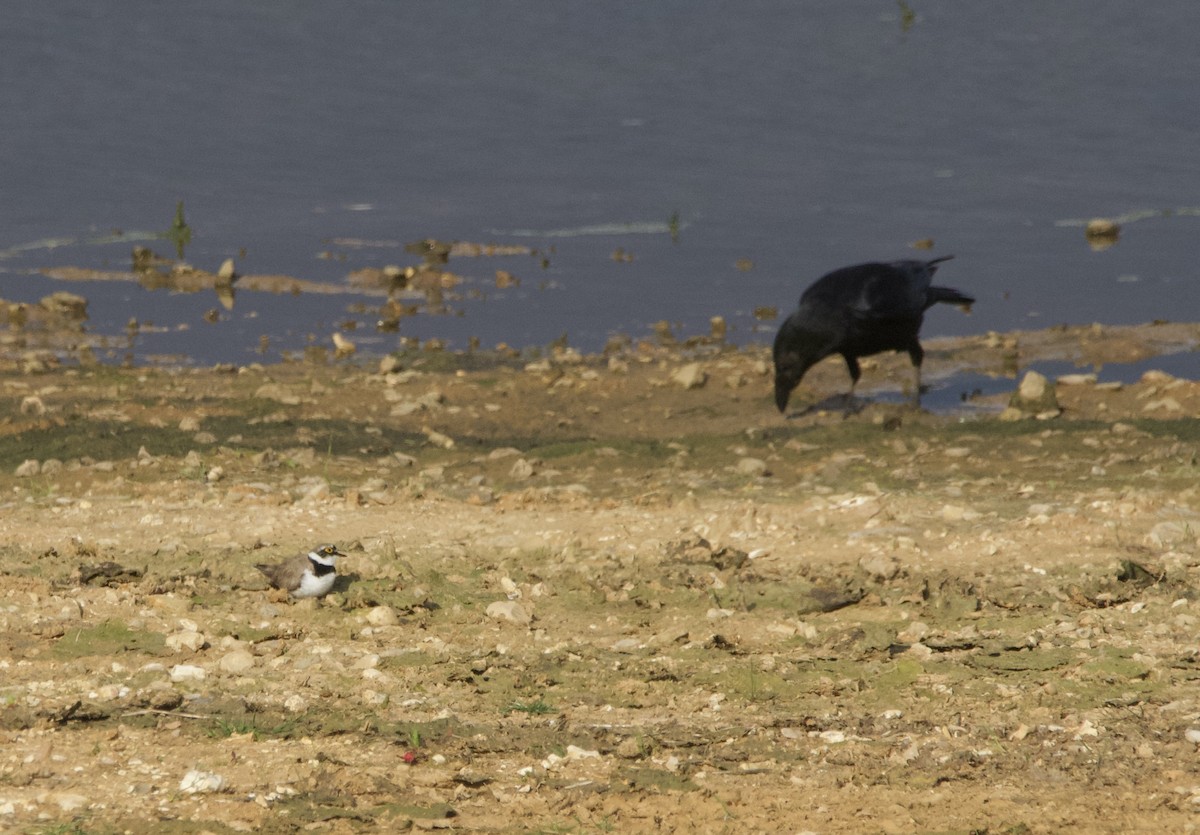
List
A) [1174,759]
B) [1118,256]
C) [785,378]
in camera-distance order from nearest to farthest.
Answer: [1174,759] → [785,378] → [1118,256]

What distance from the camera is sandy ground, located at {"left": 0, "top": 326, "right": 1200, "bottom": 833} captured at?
4406 mm

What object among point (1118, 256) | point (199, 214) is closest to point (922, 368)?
point (1118, 256)

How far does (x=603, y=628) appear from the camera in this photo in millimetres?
5938

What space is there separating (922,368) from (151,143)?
9457 mm

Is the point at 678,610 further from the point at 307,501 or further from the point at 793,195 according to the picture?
the point at 793,195

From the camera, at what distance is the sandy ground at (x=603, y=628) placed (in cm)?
441

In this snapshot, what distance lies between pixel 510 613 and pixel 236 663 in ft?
3.27

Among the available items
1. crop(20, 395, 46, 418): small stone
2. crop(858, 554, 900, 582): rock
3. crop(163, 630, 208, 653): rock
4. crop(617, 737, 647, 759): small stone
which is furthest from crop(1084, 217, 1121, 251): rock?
crop(617, 737, 647, 759): small stone

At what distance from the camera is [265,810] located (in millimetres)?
4227

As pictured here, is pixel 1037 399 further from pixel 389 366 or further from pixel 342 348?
pixel 342 348

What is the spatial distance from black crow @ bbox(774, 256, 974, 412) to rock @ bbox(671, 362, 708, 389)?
57 cm

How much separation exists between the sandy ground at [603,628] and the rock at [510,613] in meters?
0.03

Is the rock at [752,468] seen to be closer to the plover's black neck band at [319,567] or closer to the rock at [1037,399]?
the rock at [1037,399]

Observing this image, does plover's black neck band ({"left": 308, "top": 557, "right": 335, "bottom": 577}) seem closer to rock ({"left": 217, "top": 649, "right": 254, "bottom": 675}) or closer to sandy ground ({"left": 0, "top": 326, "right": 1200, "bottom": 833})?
sandy ground ({"left": 0, "top": 326, "right": 1200, "bottom": 833})
